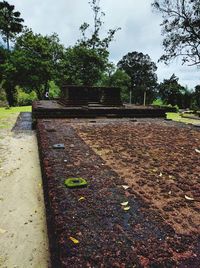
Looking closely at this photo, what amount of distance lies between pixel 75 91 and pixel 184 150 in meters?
8.13

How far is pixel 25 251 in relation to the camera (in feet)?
7.54

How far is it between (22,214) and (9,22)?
26223 millimetres

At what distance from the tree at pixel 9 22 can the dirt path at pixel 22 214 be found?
23.2 m

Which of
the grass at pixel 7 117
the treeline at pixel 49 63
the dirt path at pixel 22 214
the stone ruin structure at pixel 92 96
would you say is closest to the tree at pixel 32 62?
the treeline at pixel 49 63

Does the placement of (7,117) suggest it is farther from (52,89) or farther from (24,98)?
(52,89)

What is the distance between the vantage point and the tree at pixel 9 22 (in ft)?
80.0

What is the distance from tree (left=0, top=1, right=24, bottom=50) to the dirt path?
23.2 metres

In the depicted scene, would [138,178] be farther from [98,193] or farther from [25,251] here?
[25,251]

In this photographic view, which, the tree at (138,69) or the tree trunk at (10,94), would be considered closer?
the tree trunk at (10,94)

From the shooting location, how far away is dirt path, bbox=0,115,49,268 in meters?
2.23

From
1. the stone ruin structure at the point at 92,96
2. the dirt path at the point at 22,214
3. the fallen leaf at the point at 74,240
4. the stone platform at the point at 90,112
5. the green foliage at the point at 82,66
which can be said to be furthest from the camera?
the green foliage at the point at 82,66

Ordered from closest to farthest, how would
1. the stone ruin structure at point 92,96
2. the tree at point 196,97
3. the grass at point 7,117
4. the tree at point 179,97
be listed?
the grass at point 7,117 → the stone ruin structure at point 92,96 → the tree at point 196,97 → the tree at point 179,97

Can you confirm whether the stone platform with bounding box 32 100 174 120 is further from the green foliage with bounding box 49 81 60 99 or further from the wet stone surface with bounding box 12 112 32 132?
the green foliage with bounding box 49 81 60 99

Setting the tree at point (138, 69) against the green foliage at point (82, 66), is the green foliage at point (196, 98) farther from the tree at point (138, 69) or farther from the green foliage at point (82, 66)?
the tree at point (138, 69)
